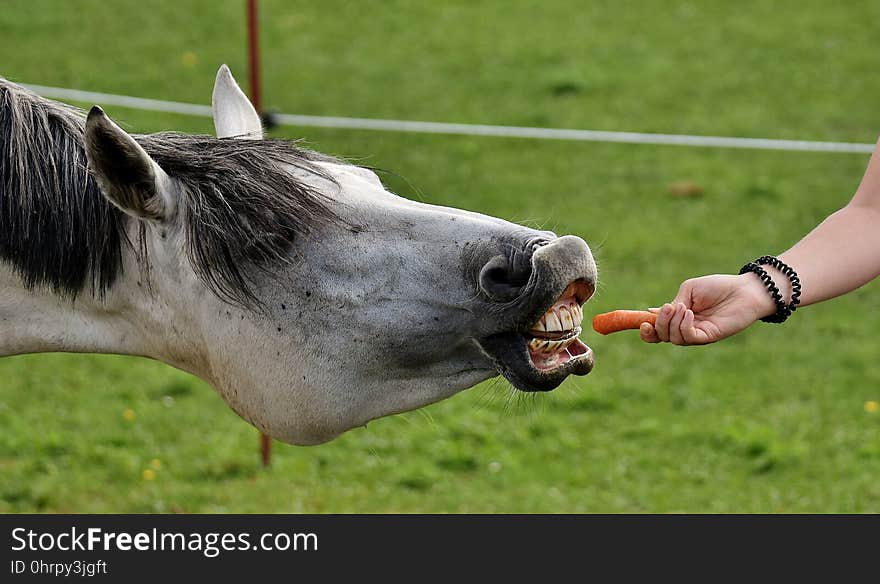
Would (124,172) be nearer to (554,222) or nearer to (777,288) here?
(777,288)

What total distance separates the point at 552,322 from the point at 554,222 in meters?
5.24

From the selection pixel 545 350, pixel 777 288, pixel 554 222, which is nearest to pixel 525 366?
pixel 545 350

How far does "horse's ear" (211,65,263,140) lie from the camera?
2766 millimetres

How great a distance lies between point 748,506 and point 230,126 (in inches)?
131

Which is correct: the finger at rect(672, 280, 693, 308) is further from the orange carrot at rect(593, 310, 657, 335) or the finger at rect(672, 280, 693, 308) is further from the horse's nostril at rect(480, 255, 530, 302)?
the horse's nostril at rect(480, 255, 530, 302)

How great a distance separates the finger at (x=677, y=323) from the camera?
2377mm

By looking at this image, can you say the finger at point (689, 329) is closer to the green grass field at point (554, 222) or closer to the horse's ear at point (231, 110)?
the green grass field at point (554, 222)

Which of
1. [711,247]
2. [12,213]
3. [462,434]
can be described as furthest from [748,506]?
[12,213]

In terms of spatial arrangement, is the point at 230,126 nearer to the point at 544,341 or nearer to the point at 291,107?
the point at 544,341

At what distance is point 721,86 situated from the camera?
981 centimetres

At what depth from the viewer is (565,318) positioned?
2223 mm

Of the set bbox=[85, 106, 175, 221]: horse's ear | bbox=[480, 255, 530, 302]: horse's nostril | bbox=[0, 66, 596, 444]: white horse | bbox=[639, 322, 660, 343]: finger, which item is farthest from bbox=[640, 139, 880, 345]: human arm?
bbox=[85, 106, 175, 221]: horse's ear

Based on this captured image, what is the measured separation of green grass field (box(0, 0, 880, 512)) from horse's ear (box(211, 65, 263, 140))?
1.26 feet

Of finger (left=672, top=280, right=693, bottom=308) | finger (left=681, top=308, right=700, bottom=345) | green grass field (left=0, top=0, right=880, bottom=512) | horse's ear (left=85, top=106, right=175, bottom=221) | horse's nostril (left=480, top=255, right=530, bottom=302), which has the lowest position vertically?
green grass field (left=0, top=0, right=880, bottom=512)
